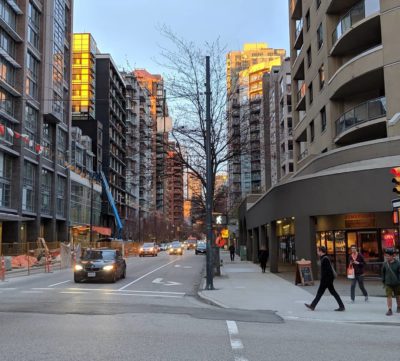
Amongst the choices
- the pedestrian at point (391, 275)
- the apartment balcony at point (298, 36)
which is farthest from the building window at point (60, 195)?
the pedestrian at point (391, 275)

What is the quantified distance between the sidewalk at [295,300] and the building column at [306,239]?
4.42 feet

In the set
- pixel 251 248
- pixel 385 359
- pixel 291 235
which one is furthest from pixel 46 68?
pixel 385 359

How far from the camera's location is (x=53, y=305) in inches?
574

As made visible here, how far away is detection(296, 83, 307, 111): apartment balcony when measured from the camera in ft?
125

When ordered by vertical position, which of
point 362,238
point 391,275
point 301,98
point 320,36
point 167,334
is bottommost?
point 167,334

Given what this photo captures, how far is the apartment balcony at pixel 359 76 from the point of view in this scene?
25062 millimetres

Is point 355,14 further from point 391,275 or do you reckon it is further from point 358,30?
point 391,275

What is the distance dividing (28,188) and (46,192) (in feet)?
18.5

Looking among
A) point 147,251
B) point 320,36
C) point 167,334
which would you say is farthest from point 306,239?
point 147,251

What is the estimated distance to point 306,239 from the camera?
23.2 m

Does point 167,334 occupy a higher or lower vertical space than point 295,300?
higher

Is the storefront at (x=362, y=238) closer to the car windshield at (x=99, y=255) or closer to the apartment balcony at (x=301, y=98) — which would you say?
the car windshield at (x=99, y=255)

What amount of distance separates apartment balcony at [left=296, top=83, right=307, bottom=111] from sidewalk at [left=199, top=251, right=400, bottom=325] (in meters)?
18.9

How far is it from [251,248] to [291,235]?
29.3 feet
